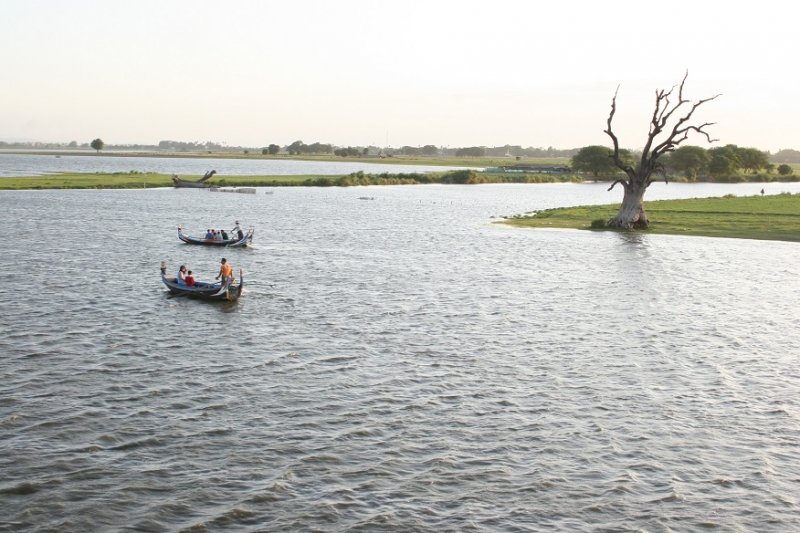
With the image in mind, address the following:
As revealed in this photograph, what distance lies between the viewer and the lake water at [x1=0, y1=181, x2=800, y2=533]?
18703mm

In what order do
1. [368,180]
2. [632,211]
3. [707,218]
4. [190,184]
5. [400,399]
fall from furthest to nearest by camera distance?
[368,180], [190,184], [707,218], [632,211], [400,399]

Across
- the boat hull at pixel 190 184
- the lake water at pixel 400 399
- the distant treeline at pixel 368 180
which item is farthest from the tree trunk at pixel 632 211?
the distant treeline at pixel 368 180

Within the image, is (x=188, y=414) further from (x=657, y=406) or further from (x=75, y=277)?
(x=75, y=277)

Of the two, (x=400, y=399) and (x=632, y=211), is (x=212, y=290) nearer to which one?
(x=400, y=399)

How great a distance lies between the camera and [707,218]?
87.0 metres

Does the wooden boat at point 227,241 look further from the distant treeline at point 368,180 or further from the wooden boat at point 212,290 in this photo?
the distant treeline at point 368,180

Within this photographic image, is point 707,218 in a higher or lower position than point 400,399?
higher

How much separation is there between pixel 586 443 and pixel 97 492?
12.5m

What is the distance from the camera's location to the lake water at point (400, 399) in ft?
61.4

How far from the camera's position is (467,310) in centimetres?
4028

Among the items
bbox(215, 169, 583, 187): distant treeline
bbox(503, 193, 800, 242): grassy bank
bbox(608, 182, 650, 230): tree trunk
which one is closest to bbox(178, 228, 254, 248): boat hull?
bbox(503, 193, 800, 242): grassy bank

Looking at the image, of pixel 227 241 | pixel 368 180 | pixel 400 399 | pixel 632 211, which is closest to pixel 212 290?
pixel 400 399

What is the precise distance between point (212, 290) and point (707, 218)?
62.2 meters

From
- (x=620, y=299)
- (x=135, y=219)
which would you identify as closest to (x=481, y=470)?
(x=620, y=299)
